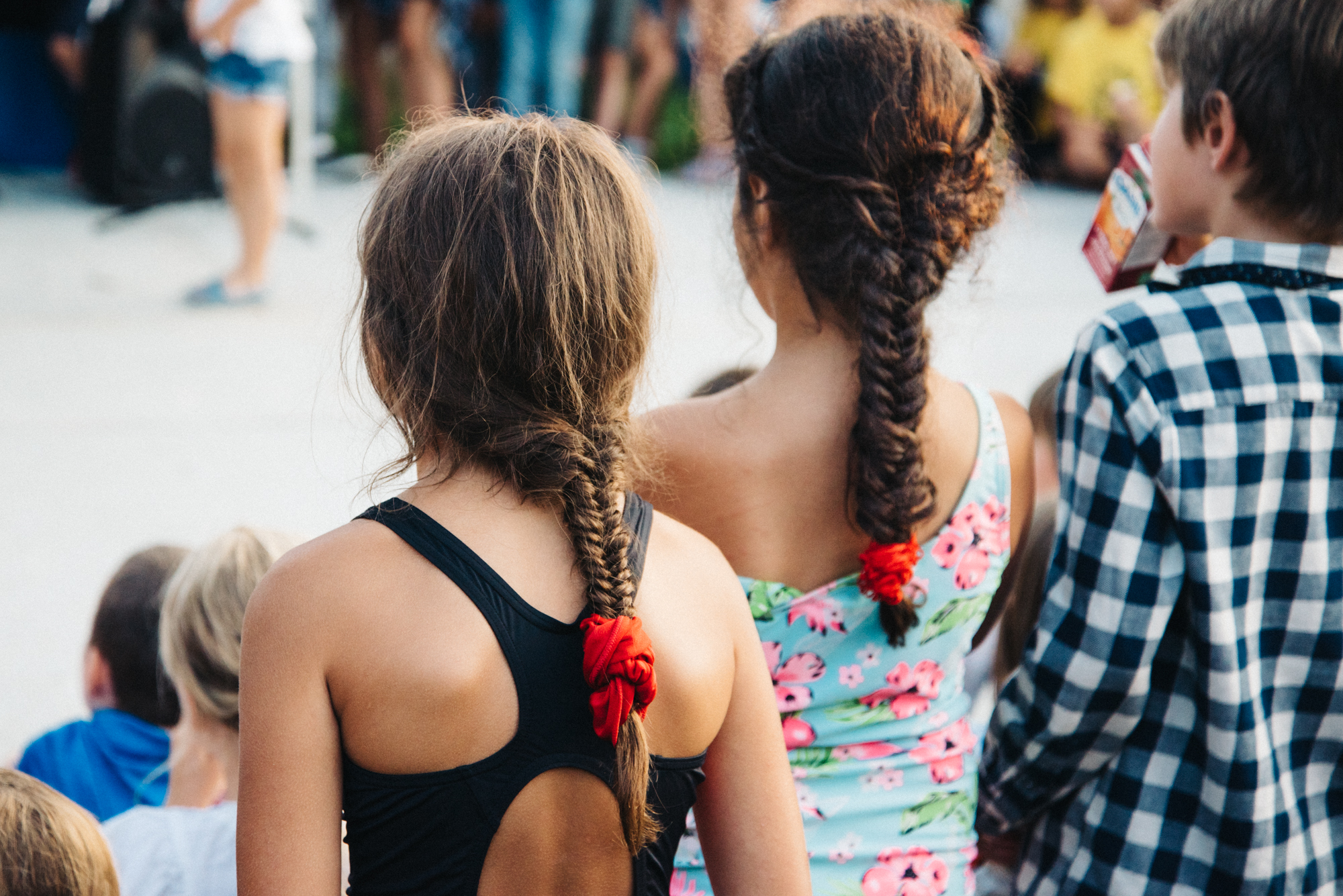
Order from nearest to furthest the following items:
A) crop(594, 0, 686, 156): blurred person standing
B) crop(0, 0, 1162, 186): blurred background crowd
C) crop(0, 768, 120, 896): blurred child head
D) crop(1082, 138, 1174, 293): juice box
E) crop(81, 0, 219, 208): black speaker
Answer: crop(0, 768, 120, 896): blurred child head → crop(1082, 138, 1174, 293): juice box → crop(81, 0, 219, 208): black speaker → crop(0, 0, 1162, 186): blurred background crowd → crop(594, 0, 686, 156): blurred person standing

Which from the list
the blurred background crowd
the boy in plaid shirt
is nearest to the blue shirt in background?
the boy in plaid shirt

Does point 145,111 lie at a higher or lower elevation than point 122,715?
lower

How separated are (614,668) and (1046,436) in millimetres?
1398

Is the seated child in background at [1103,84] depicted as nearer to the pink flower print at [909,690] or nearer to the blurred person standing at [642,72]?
the blurred person standing at [642,72]

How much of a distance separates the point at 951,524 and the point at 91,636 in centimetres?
141

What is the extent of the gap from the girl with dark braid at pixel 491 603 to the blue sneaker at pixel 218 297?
4.37m

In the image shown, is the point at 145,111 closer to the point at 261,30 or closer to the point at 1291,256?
the point at 261,30

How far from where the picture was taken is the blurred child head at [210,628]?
1.65 metres

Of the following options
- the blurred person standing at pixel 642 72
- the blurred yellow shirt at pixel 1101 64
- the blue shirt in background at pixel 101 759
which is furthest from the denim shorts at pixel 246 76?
the blurred yellow shirt at pixel 1101 64

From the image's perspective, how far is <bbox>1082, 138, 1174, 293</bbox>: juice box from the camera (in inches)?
63.9

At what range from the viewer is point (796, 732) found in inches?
54.0

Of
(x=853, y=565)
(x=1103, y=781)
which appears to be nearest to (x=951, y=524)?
(x=853, y=565)

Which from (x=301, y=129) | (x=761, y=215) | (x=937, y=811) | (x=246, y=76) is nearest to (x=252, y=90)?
(x=246, y=76)

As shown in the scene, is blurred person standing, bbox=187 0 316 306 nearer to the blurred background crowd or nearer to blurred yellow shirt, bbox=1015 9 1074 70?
the blurred background crowd
